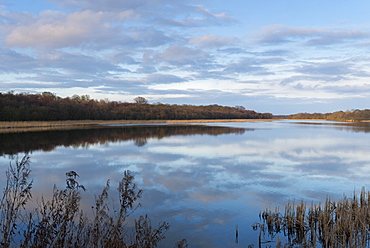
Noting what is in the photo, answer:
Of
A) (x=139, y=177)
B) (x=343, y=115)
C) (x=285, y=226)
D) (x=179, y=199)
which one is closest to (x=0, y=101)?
(x=139, y=177)

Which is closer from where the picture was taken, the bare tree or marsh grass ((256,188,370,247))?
marsh grass ((256,188,370,247))

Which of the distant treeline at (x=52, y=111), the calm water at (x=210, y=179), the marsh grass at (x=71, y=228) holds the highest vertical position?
the distant treeline at (x=52, y=111)

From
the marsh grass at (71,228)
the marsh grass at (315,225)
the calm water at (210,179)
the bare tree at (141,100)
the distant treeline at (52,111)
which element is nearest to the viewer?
the marsh grass at (71,228)

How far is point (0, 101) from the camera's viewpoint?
3697cm

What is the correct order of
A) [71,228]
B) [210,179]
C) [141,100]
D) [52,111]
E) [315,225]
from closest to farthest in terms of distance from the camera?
[71,228] → [315,225] → [210,179] → [52,111] → [141,100]

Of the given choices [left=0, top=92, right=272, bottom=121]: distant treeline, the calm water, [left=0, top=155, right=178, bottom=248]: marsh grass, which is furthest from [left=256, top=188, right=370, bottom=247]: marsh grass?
[left=0, top=92, right=272, bottom=121]: distant treeline

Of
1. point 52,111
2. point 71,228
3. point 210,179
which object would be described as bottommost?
point 210,179

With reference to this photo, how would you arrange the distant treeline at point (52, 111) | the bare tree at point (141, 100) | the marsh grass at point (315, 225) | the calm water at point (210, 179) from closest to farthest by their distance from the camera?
the marsh grass at point (315, 225) → the calm water at point (210, 179) → the distant treeline at point (52, 111) → the bare tree at point (141, 100)

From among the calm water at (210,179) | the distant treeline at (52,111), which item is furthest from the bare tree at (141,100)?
the calm water at (210,179)

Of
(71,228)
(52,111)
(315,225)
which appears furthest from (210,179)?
(52,111)

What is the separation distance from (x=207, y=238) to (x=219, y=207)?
1730 millimetres

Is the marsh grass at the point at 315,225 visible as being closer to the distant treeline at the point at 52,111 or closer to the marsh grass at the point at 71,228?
the marsh grass at the point at 71,228

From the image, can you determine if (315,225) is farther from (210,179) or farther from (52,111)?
(52,111)

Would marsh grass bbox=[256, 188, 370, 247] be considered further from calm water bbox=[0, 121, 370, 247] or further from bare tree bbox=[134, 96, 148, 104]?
bare tree bbox=[134, 96, 148, 104]
